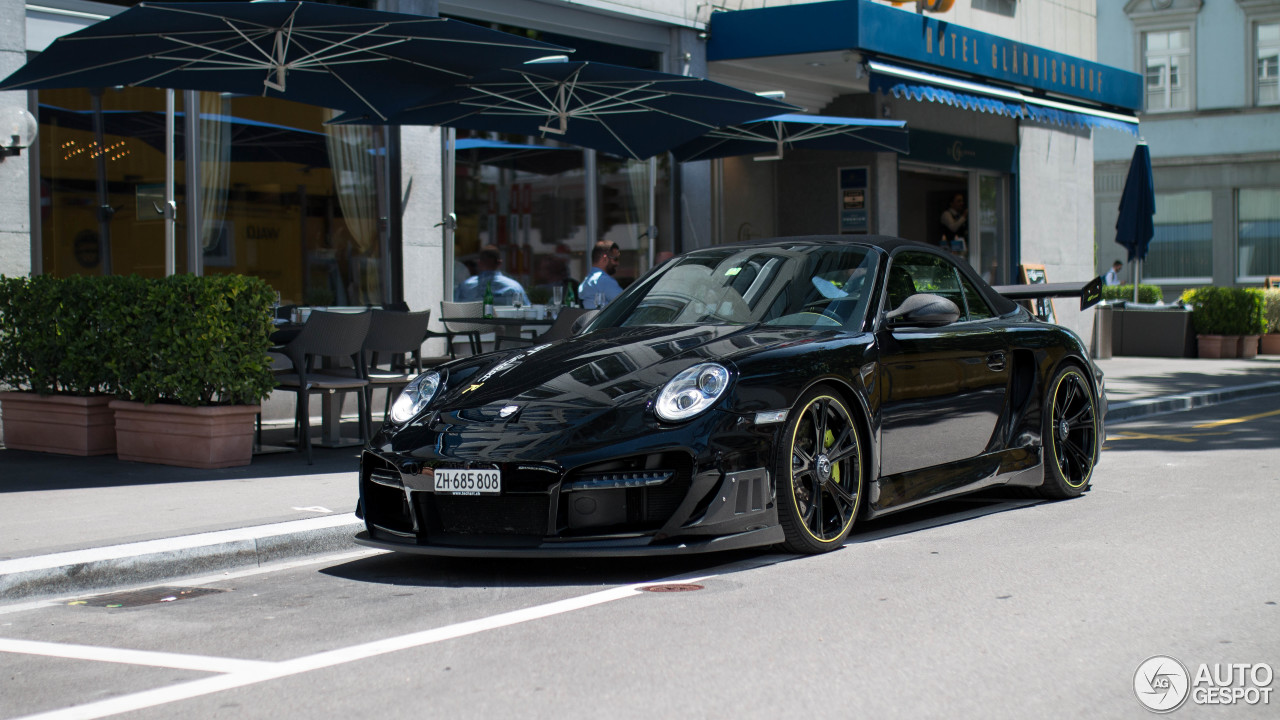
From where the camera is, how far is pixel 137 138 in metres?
11.2

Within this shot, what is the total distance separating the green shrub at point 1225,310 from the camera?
21.5 meters

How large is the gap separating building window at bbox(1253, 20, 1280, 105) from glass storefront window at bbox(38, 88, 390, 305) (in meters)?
33.3

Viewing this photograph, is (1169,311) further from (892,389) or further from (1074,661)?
(1074,661)

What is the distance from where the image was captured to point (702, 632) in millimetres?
4520

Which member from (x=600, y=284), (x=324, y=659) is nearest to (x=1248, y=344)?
(x=600, y=284)

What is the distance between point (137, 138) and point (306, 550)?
19.7ft

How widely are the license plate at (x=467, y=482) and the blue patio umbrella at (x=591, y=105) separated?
5.14m

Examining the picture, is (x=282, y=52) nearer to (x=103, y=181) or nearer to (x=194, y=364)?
(x=194, y=364)

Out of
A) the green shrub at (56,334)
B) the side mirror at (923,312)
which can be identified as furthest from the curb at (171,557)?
the green shrub at (56,334)

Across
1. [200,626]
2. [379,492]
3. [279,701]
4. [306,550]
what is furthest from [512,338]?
[279,701]

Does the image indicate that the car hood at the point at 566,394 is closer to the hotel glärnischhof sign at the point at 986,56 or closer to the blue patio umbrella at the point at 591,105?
the blue patio umbrella at the point at 591,105

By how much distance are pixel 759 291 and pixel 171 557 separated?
2927 millimetres

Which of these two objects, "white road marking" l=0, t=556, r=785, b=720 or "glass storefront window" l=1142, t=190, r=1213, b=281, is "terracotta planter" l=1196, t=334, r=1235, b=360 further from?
"glass storefront window" l=1142, t=190, r=1213, b=281

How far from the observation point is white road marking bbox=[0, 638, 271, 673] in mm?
4312
